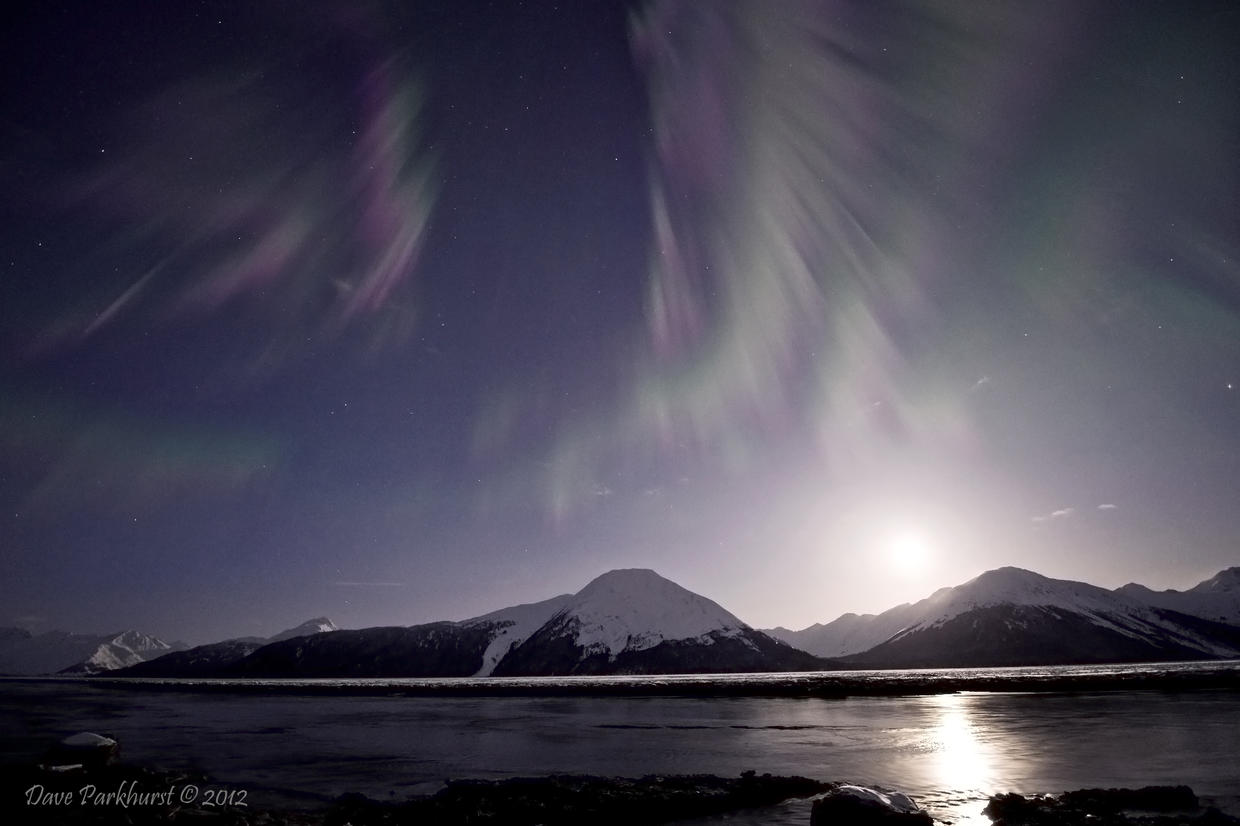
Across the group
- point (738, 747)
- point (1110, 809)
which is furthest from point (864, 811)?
point (738, 747)

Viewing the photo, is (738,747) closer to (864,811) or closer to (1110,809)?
(1110,809)

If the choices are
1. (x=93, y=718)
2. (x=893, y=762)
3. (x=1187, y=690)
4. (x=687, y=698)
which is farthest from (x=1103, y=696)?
(x=93, y=718)

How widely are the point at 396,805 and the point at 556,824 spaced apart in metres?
7.95

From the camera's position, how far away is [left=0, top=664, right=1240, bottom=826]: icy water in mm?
30109

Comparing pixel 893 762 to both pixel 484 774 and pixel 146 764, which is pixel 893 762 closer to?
pixel 484 774

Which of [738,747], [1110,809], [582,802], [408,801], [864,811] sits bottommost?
[738,747]

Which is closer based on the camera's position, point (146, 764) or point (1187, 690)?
point (146, 764)

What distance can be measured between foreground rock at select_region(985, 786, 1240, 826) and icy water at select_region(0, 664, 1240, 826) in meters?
1.39

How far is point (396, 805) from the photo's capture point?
25922 millimetres

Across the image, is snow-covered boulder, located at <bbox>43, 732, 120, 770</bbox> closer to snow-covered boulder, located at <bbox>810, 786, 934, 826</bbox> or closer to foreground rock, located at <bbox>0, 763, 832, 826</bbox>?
foreground rock, located at <bbox>0, 763, 832, 826</bbox>

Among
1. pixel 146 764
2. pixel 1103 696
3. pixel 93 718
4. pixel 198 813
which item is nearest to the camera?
pixel 198 813

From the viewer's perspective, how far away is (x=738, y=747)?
4475 centimetres

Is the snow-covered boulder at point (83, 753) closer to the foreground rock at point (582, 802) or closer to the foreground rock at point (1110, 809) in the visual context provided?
the foreground rock at point (582, 802)

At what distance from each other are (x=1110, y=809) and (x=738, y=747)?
86.3 ft
